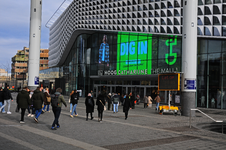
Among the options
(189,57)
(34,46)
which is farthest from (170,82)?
(34,46)

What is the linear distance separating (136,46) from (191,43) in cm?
1824

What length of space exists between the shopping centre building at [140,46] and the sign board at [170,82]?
6.55 feet

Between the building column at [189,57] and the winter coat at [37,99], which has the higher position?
the building column at [189,57]

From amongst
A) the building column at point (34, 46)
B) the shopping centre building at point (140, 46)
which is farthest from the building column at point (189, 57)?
the building column at point (34, 46)

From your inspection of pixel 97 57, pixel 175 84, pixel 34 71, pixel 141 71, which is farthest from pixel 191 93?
pixel 97 57

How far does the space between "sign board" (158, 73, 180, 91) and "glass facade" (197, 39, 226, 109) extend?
10.0 m

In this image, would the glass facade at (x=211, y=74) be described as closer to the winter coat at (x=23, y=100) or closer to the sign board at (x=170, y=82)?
the sign board at (x=170, y=82)

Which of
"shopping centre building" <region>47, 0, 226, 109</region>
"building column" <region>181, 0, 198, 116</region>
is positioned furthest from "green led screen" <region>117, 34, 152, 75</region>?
"building column" <region>181, 0, 198, 116</region>

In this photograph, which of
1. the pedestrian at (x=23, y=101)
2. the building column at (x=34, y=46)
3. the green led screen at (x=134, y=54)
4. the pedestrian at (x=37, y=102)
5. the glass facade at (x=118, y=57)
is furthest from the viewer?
the green led screen at (x=134, y=54)

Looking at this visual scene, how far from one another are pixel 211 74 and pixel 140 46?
11670mm

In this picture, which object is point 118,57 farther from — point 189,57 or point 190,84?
point 190,84

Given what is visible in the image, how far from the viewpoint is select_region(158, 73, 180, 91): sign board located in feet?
66.6

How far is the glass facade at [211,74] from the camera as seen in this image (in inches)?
1119

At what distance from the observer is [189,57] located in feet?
66.7
